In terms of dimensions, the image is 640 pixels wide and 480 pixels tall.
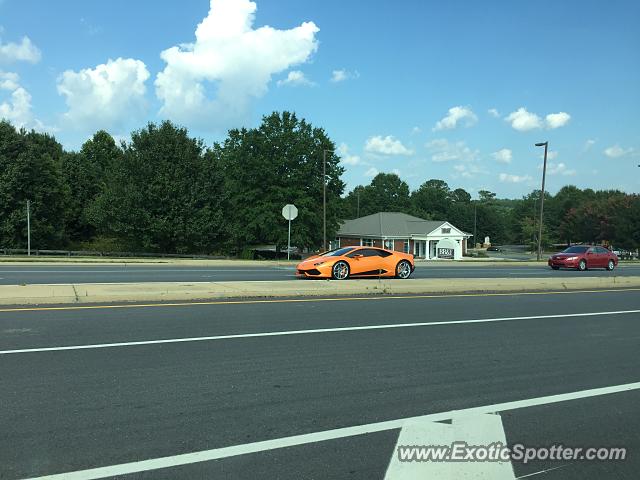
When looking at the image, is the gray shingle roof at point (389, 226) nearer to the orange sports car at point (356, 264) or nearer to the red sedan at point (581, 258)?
the red sedan at point (581, 258)

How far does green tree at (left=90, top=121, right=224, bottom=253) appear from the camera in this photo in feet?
123

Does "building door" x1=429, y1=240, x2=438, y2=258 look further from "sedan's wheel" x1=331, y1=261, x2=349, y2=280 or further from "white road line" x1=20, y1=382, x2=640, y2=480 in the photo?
"white road line" x1=20, y1=382, x2=640, y2=480

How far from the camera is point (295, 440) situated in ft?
13.6

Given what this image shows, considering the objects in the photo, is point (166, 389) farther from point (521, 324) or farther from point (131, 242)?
point (131, 242)

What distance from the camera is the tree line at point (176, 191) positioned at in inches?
1496

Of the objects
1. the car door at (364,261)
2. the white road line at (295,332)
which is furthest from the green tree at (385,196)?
the white road line at (295,332)

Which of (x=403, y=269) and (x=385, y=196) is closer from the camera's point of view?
(x=403, y=269)

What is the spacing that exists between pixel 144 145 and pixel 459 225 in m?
97.0

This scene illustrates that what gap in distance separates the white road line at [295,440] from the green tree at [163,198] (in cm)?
3458

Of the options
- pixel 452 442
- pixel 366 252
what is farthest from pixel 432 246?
pixel 452 442

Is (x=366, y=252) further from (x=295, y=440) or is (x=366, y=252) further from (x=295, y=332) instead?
(x=295, y=440)

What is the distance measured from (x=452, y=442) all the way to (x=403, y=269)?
1465 cm

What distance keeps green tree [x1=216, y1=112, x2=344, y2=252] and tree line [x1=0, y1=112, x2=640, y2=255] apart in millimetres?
89

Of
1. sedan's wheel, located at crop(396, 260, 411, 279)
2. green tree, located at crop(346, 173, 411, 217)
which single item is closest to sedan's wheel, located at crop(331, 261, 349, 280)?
sedan's wheel, located at crop(396, 260, 411, 279)
